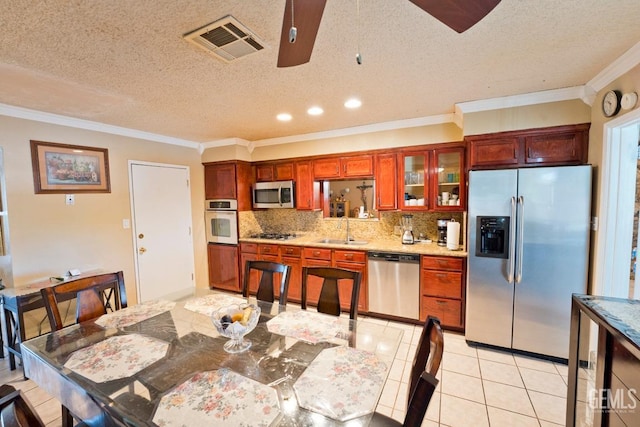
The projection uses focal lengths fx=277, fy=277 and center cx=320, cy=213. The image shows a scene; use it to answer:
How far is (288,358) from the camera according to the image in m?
1.36

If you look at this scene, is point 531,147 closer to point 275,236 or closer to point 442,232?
point 442,232

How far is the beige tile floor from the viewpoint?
1.83m

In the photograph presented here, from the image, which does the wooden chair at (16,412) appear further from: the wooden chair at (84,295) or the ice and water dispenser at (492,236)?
the ice and water dispenser at (492,236)

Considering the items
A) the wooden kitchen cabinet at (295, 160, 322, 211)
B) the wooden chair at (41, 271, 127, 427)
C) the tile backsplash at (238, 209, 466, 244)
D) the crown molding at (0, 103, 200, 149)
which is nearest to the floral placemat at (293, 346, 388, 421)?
the wooden chair at (41, 271, 127, 427)

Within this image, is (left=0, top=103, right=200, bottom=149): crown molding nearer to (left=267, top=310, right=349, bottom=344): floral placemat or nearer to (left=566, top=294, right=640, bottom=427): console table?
(left=267, top=310, right=349, bottom=344): floral placemat

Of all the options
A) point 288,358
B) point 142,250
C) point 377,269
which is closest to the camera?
point 288,358

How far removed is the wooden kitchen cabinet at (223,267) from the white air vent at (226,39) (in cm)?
300

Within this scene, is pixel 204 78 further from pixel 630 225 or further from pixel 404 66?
pixel 630 225

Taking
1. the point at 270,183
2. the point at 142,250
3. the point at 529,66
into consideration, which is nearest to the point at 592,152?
the point at 529,66

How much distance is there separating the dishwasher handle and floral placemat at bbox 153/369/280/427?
2.23 m

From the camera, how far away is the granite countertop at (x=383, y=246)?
2918 millimetres

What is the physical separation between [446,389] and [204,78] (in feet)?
9.71

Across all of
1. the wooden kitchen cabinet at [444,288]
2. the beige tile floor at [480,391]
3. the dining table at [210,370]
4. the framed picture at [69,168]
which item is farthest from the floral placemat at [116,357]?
the wooden kitchen cabinet at [444,288]
